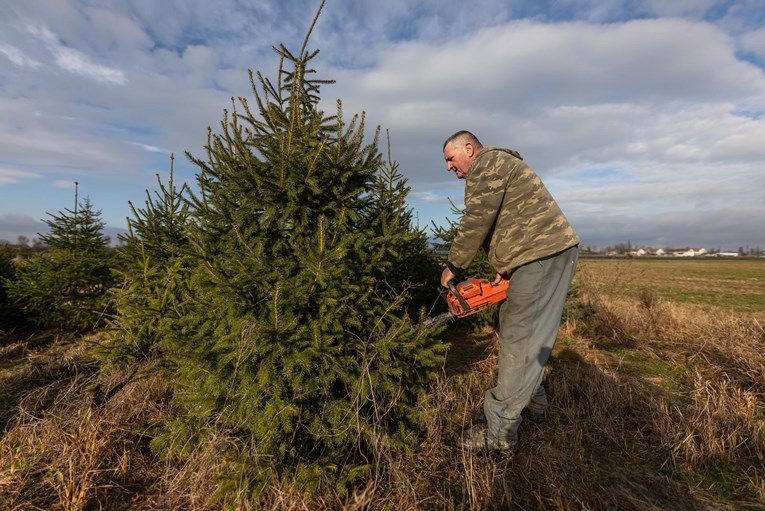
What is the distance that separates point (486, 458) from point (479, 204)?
196 cm

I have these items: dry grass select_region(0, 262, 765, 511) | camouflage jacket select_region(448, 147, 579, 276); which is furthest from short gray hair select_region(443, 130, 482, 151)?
dry grass select_region(0, 262, 765, 511)

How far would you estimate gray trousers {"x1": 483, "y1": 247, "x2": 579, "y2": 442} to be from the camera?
285 cm

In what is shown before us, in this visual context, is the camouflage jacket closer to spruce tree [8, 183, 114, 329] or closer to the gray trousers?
the gray trousers

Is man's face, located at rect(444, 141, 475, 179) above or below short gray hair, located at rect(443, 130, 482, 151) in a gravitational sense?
below

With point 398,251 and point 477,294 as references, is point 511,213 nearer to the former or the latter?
point 477,294

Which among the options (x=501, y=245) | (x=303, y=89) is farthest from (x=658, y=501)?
(x=303, y=89)

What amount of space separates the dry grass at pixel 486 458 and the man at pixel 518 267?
298mm

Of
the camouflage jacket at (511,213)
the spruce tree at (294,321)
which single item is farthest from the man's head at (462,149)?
the spruce tree at (294,321)

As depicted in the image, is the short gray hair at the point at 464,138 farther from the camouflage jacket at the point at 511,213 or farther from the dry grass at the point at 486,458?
the dry grass at the point at 486,458

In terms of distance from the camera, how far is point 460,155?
325 cm

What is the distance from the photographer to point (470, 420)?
3.22 m

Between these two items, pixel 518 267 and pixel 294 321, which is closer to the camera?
pixel 294 321

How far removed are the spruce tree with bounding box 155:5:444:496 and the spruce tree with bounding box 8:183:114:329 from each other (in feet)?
14.2

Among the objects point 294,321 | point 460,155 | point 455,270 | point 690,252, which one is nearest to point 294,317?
point 294,321
